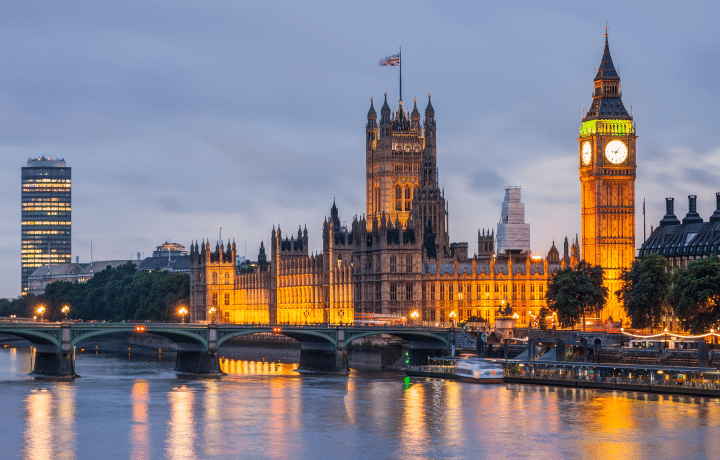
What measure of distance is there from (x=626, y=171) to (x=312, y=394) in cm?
6806

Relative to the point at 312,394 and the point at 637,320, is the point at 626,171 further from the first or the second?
the point at 312,394

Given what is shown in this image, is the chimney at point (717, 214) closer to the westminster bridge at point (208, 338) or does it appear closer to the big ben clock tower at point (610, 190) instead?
the big ben clock tower at point (610, 190)

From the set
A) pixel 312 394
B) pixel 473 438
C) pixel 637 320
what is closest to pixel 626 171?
pixel 637 320

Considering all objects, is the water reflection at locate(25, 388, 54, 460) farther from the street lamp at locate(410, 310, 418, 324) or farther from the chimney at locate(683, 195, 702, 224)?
the chimney at locate(683, 195, 702, 224)

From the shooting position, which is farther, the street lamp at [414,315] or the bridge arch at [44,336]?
the street lamp at [414,315]

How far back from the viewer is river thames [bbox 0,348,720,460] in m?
74.6

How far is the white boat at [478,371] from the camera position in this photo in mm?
113062

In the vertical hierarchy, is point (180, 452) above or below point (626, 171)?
below

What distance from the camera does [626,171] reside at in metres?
160

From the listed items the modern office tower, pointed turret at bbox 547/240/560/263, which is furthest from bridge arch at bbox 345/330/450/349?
the modern office tower

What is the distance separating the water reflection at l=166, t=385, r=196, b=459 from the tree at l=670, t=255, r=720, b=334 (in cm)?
3915

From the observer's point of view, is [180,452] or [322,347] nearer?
[180,452]

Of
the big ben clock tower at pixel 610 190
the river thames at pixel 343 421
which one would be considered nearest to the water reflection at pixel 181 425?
the river thames at pixel 343 421

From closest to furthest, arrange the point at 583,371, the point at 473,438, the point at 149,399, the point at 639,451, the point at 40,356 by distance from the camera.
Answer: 1. the point at 639,451
2. the point at 473,438
3. the point at 149,399
4. the point at 583,371
5. the point at 40,356
